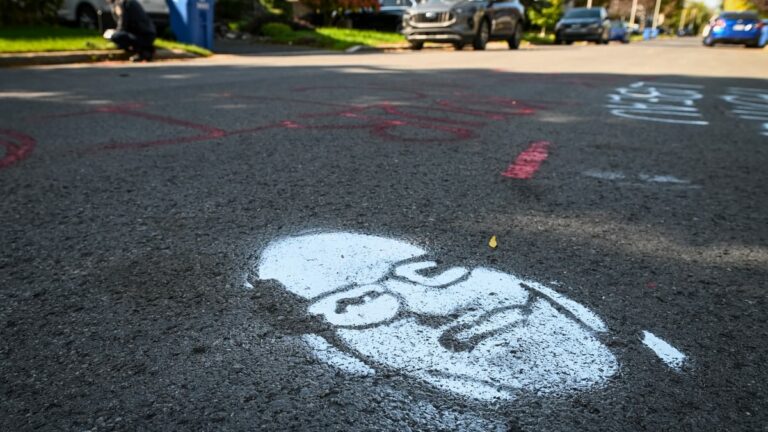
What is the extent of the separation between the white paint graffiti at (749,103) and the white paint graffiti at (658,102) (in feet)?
1.20

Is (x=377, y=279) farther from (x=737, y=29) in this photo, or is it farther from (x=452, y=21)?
(x=737, y=29)

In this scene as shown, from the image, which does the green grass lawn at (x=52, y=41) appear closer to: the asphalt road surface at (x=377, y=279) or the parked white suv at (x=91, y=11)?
the parked white suv at (x=91, y=11)

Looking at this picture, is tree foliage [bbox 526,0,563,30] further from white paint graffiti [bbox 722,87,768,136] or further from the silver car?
white paint graffiti [bbox 722,87,768,136]

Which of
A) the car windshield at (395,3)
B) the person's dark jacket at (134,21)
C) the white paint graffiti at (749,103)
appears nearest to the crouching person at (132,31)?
the person's dark jacket at (134,21)

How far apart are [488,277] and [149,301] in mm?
1044

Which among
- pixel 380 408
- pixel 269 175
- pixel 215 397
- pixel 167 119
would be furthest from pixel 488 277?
pixel 167 119

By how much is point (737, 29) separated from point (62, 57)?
86.1 feet

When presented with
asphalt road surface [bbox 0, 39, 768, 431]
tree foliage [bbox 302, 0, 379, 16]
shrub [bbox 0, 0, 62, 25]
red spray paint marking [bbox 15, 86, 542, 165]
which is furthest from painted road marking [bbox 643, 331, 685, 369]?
tree foliage [bbox 302, 0, 379, 16]

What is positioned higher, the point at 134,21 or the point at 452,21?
the point at 452,21

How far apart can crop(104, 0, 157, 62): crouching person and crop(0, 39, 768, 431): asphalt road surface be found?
5970mm

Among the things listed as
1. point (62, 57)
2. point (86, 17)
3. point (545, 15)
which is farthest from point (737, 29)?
point (62, 57)

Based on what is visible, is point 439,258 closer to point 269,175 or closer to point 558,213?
point 558,213

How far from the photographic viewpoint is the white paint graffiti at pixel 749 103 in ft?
17.9

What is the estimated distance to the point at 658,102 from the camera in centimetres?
625
